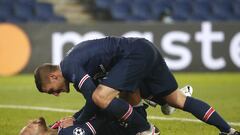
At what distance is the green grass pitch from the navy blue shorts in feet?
3.91

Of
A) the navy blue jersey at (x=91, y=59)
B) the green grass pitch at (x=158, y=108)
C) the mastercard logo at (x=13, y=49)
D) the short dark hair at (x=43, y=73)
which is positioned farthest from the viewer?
the mastercard logo at (x=13, y=49)

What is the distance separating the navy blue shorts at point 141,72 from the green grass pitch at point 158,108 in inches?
47.0

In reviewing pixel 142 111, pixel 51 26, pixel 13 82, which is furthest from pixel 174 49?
pixel 142 111

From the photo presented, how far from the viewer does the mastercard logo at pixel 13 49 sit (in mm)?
15844

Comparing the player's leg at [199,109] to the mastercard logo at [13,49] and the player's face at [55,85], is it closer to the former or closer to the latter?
the player's face at [55,85]

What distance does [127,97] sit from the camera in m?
6.69

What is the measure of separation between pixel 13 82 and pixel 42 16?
400 cm

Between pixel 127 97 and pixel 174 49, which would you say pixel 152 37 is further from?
pixel 127 97

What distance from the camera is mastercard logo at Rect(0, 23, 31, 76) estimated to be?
52.0 feet

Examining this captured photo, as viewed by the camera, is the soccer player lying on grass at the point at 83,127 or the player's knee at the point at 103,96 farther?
the soccer player lying on grass at the point at 83,127

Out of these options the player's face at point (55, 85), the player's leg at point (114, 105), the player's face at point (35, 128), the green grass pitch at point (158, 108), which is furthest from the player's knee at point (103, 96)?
the green grass pitch at point (158, 108)

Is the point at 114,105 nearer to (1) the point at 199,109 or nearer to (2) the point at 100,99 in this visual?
(2) the point at 100,99

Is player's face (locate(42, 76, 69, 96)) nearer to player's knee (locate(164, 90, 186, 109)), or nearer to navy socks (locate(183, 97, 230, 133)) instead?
player's knee (locate(164, 90, 186, 109))

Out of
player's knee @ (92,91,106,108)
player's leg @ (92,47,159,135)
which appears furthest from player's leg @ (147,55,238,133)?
player's knee @ (92,91,106,108)
